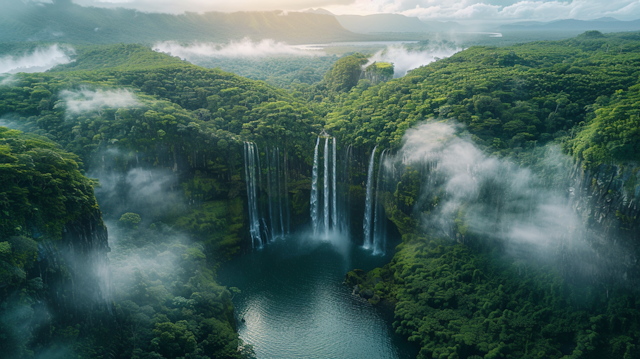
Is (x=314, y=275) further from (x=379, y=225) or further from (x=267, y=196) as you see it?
(x=267, y=196)

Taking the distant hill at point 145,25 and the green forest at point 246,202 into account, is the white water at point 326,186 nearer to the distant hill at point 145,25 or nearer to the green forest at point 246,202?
the green forest at point 246,202

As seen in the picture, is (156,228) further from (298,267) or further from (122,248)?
(298,267)

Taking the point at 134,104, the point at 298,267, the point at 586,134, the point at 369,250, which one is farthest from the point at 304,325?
the point at 134,104

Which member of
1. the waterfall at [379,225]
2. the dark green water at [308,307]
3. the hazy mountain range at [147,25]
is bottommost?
the dark green water at [308,307]

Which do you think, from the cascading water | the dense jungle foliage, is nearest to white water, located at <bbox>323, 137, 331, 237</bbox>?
the dense jungle foliage

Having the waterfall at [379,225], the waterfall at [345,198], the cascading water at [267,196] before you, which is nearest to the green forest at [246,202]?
the cascading water at [267,196]

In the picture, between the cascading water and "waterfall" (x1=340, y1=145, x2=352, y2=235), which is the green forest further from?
"waterfall" (x1=340, y1=145, x2=352, y2=235)

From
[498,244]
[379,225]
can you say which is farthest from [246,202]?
[498,244]
